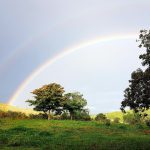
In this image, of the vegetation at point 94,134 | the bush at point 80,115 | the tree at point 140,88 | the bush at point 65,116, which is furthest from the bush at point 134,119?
the tree at point 140,88

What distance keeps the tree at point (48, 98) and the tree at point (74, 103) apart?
373cm

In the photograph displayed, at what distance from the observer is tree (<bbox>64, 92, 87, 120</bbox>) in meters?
94.7

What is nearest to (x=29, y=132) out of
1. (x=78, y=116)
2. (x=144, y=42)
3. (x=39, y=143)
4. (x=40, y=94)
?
(x=39, y=143)

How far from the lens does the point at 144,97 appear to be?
30.5 meters

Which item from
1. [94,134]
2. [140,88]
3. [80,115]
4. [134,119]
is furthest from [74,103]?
[140,88]

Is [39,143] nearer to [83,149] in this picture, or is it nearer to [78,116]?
[83,149]

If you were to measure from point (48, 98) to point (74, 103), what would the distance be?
993 cm

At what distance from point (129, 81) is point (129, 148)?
6.00 meters

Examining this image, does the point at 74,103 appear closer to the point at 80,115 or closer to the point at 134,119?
the point at 80,115

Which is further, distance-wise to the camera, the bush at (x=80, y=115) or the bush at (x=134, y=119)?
the bush at (x=80, y=115)

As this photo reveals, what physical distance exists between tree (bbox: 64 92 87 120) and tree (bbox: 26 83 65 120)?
3.73 metres

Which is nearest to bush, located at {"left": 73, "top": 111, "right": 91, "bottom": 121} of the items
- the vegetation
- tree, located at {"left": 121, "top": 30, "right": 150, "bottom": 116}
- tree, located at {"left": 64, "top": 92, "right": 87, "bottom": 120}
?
A: tree, located at {"left": 64, "top": 92, "right": 87, "bottom": 120}

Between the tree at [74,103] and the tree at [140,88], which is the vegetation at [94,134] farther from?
the tree at [74,103]

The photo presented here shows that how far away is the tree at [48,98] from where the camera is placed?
88188 millimetres
